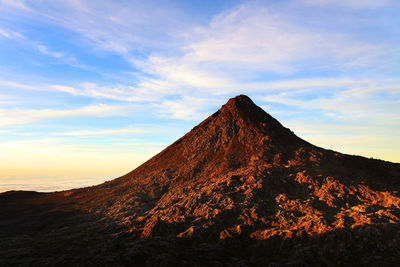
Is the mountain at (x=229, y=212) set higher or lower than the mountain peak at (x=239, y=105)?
lower

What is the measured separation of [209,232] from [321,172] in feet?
84.4

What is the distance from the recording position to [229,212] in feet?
141

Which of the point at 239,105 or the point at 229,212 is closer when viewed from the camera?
the point at 229,212

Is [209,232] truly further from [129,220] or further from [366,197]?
[366,197]

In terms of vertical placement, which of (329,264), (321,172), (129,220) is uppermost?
(321,172)

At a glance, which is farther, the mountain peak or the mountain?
the mountain peak

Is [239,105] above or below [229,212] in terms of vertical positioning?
above

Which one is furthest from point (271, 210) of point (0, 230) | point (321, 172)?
point (0, 230)

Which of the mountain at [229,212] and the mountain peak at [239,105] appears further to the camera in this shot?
the mountain peak at [239,105]

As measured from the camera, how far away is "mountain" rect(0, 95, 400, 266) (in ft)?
110

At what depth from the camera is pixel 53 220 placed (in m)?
53.9

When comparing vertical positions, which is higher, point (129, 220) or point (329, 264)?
point (129, 220)

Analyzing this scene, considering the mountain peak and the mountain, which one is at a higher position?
the mountain peak

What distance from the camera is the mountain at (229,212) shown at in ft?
110
